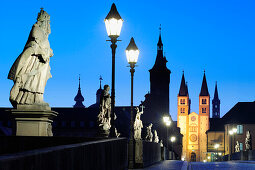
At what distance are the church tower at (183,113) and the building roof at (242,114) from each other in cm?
6025

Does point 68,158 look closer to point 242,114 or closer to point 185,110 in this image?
point 242,114

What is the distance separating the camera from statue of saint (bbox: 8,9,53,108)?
36.0ft

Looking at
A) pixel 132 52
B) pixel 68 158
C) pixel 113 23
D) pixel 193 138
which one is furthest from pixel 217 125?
pixel 68 158

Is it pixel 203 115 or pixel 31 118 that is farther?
pixel 203 115

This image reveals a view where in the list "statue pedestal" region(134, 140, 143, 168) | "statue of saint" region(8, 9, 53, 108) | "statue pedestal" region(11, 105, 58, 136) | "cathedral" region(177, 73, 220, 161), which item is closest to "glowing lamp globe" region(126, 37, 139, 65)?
"statue pedestal" region(134, 140, 143, 168)

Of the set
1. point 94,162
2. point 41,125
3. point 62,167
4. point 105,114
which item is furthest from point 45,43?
point 105,114

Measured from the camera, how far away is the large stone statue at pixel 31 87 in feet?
36.0

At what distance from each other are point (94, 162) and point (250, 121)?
4007 inches

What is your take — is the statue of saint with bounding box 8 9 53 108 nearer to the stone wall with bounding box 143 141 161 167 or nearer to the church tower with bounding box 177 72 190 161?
the stone wall with bounding box 143 141 161 167

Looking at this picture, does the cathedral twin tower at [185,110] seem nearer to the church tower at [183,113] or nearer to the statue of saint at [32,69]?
the church tower at [183,113]

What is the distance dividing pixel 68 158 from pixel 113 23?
890 centimetres

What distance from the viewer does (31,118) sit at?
11062mm

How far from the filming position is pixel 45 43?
37.2 ft

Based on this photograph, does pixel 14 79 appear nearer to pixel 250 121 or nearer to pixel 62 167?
pixel 62 167
